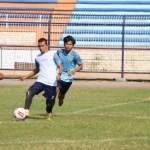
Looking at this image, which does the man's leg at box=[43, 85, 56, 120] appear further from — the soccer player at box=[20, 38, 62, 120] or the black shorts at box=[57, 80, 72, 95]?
the black shorts at box=[57, 80, 72, 95]

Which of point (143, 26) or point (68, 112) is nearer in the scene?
point (68, 112)

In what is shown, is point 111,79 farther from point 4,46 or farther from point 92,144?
point 92,144

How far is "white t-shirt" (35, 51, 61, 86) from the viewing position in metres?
12.1

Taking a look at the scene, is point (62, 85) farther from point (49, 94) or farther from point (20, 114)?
point (20, 114)

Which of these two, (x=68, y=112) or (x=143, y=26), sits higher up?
(x=143, y=26)

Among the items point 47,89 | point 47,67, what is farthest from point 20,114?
point 47,67

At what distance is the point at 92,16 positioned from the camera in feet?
87.9

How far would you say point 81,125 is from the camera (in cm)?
1098

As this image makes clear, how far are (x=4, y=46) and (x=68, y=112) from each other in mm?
12244

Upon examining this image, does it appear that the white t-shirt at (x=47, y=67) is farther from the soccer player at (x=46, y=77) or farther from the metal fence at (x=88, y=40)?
the metal fence at (x=88, y=40)

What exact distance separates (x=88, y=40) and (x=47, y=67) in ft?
48.4

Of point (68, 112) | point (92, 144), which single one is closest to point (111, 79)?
point (68, 112)

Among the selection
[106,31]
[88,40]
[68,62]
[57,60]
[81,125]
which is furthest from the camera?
[106,31]

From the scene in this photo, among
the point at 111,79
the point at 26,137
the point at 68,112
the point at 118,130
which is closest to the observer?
A: the point at 26,137
